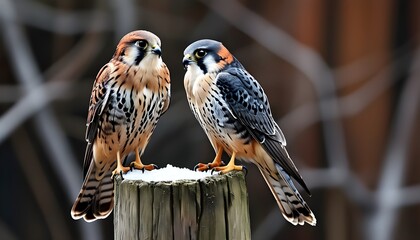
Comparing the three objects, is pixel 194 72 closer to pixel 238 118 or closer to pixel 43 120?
pixel 238 118

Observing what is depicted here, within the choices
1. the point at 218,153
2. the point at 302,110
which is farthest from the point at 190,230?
the point at 302,110

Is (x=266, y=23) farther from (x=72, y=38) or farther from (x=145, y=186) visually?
(x=145, y=186)

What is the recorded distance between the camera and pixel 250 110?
3.17 metres

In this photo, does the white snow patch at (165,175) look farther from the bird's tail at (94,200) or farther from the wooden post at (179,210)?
the bird's tail at (94,200)

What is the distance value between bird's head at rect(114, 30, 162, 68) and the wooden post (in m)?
0.54

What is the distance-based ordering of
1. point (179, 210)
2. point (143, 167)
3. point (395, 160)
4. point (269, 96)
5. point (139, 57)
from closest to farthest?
point (179, 210) → point (143, 167) → point (139, 57) → point (269, 96) → point (395, 160)

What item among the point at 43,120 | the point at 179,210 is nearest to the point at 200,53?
the point at 179,210

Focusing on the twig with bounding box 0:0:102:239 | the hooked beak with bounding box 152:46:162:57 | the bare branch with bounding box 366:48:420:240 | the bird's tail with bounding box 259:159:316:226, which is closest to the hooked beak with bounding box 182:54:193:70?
the hooked beak with bounding box 152:46:162:57

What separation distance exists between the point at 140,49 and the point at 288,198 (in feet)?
2.47

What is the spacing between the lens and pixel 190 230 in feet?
8.07

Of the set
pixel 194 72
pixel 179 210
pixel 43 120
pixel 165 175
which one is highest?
pixel 43 120

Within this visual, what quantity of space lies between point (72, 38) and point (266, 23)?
1.17m

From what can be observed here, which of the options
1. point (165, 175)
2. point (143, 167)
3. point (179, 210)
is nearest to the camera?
point (179, 210)

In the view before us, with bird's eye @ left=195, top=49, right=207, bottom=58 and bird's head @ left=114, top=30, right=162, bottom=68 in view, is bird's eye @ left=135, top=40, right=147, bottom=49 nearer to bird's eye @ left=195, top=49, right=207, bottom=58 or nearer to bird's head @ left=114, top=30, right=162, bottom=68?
bird's head @ left=114, top=30, right=162, bottom=68
